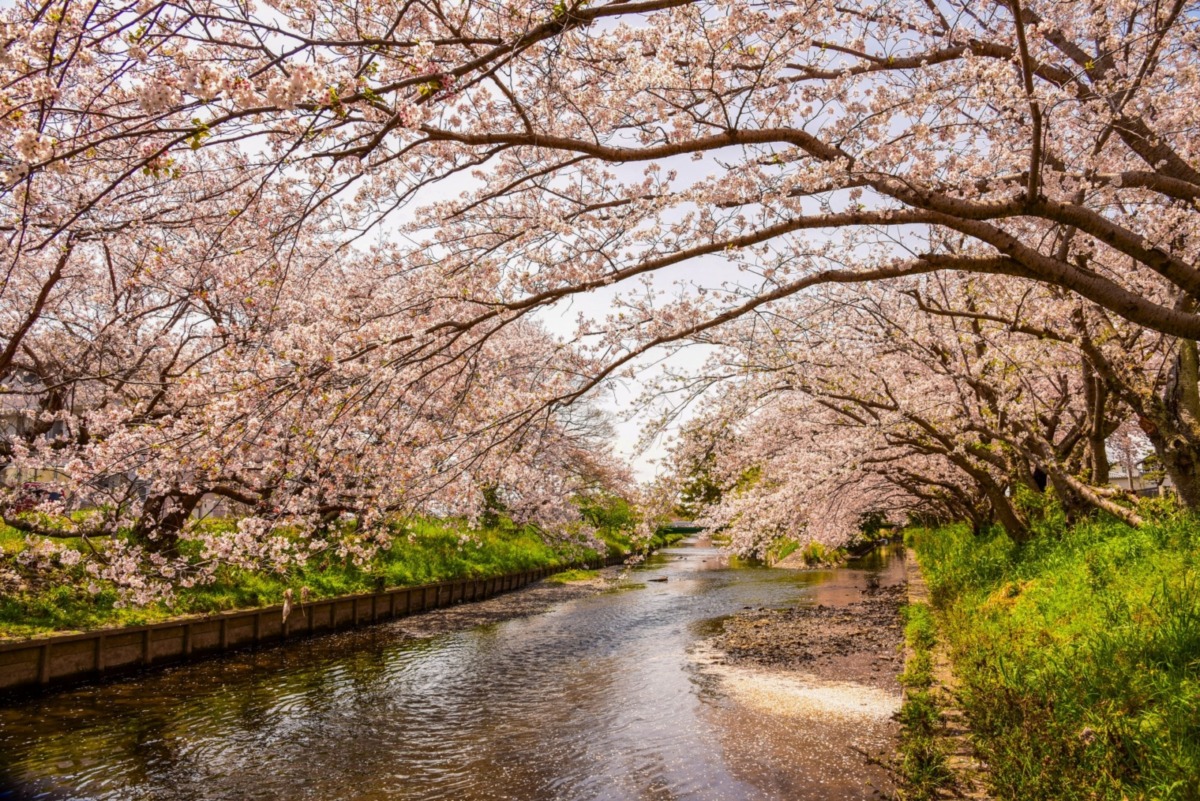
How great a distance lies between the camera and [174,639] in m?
13.1

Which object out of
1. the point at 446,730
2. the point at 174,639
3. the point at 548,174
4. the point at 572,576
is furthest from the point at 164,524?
the point at 572,576

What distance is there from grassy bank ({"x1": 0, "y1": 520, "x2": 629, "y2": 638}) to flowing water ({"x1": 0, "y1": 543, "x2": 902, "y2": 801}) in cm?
126

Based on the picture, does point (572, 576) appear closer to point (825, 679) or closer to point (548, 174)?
point (825, 679)

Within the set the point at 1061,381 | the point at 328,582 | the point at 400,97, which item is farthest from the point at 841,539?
the point at 400,97

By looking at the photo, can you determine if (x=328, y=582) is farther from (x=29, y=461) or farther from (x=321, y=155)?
(x=321, y=155)

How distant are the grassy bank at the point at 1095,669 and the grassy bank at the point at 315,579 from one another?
279 inches

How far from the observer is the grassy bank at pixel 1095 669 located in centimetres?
441

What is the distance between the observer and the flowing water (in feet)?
25.4

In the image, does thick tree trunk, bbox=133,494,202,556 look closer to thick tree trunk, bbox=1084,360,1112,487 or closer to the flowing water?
the flowing water

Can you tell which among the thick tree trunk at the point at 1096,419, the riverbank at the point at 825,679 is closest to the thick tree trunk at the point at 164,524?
the riverbank at the point at 825,679

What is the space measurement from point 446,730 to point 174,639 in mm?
6597

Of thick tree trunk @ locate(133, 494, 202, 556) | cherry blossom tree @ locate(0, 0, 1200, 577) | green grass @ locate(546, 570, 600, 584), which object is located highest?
cherry blossom tree @ locate(0, 0, 1200, 577)

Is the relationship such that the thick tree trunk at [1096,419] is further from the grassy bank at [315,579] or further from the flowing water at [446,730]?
the grassy bank at [315,579]

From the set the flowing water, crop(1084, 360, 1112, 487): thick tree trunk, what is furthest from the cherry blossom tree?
the flowing water
